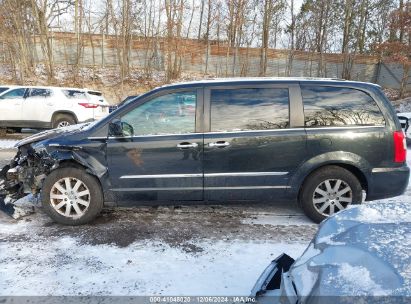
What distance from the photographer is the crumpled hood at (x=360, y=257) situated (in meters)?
1.48

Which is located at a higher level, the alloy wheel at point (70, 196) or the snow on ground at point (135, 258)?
the alloy wheel at point (70, 196)

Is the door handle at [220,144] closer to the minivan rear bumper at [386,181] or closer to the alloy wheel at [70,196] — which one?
the alloy wheel at [70,196]

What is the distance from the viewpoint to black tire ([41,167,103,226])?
4.09 m

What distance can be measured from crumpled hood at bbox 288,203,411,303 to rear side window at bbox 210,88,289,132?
2.10 meters

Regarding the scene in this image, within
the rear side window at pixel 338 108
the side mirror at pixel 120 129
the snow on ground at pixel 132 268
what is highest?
the rear side window at pixel 338 108

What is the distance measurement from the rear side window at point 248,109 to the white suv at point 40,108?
8471 mm

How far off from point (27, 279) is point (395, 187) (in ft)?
14.0

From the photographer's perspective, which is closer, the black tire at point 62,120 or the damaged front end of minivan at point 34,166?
the damaged front end of minivan at point 34,166

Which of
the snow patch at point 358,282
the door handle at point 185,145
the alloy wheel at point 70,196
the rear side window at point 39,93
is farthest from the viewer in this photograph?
the rear side window at point 39,93

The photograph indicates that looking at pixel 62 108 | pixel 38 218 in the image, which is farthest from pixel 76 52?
pixel 38 218

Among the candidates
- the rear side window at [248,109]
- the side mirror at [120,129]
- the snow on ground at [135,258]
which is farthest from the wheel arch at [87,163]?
the rear side window at [248,109]

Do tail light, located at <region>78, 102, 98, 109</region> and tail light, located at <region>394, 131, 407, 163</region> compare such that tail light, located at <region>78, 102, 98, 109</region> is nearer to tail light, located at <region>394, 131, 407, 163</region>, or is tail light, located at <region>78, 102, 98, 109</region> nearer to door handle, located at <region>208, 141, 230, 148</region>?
door handle, located at <region>208, 141, 230, 148</region>

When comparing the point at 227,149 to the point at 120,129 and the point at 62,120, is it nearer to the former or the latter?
the point at 120,129

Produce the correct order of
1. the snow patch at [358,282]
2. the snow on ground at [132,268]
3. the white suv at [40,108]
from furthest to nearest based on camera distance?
1. the white suv at [40,108]
2. the snow on ground at [132,268]
3. the snow patch at [358,282]
